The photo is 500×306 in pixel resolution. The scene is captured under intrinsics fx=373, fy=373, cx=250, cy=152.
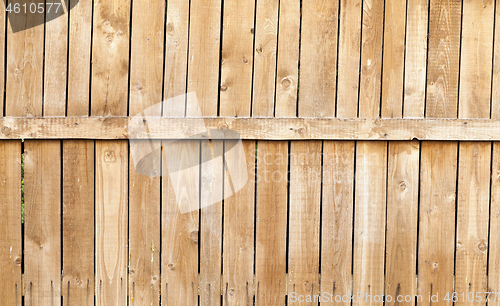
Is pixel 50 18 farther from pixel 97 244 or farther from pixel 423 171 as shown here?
pixel 423 171

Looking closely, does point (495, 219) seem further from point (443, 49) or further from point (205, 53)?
point (205, 53)

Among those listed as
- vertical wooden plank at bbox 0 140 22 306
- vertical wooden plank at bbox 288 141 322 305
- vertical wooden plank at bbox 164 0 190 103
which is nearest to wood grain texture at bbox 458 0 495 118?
vertical wooden plank at bbox 288 141 322 305

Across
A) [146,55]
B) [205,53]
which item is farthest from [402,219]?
[146,55]

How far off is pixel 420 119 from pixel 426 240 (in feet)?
2.28

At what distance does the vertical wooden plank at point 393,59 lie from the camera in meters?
2.10

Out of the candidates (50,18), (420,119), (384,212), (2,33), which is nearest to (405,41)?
(420,119)

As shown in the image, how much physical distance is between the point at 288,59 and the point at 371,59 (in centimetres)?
47

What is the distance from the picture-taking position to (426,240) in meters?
2.14

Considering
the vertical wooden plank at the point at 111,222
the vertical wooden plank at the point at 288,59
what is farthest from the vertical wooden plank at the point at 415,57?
the vertical wooden plank at the point at 111,222

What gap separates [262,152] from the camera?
2090mm

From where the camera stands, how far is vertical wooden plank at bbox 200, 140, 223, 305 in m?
2.09

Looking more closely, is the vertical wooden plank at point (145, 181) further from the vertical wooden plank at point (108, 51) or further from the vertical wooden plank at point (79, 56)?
the vertical wooden plank at point (79, 56)

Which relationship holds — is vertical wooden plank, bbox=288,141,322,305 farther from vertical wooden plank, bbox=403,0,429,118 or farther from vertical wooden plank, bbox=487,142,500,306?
vertical wooden plank, bbox=487,142,500,306

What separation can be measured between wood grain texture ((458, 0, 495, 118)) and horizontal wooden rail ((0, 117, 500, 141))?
11 cm
